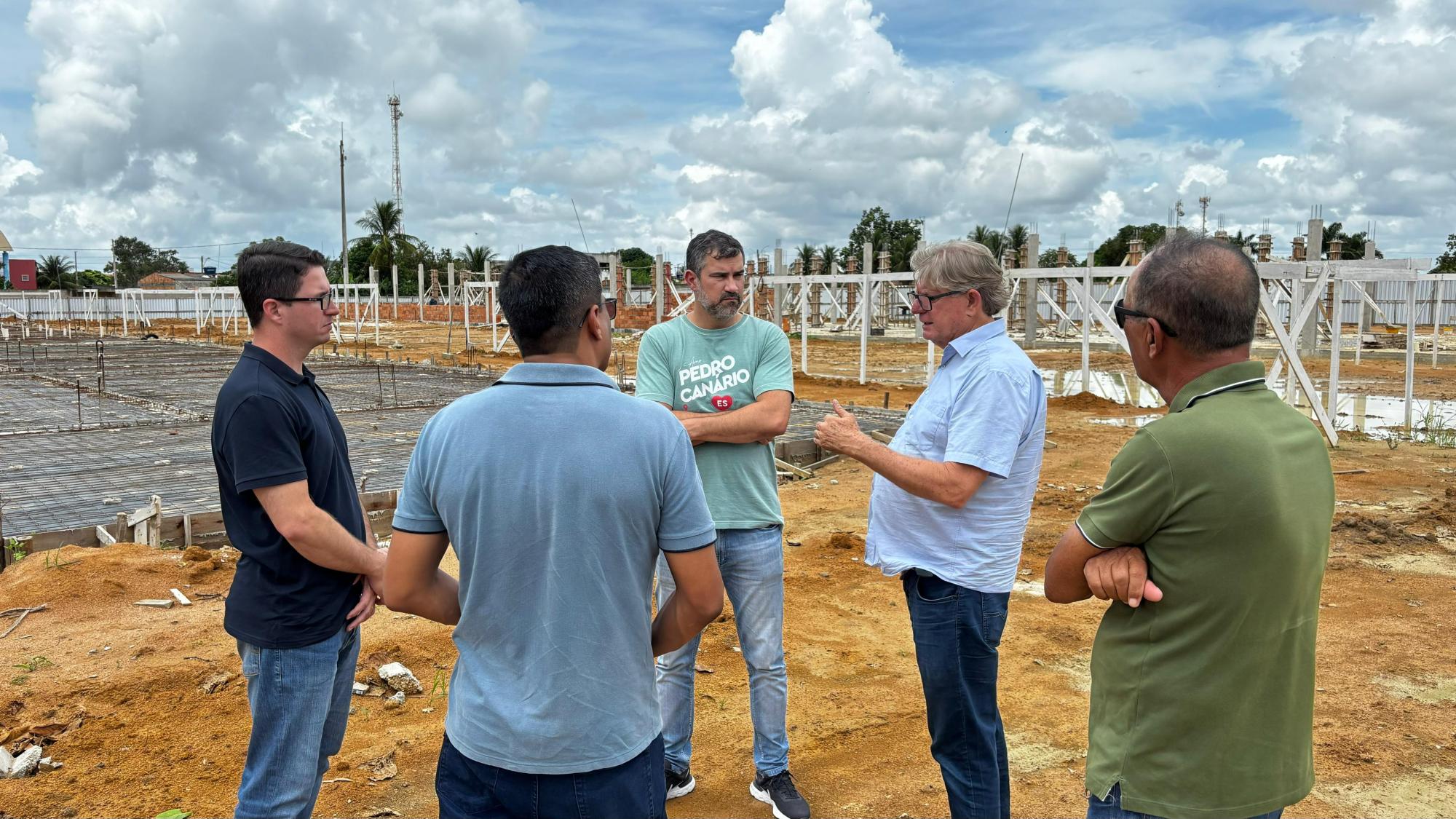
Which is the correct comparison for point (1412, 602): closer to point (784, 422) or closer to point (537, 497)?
point (784, 422)

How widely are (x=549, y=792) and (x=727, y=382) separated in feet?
5.66

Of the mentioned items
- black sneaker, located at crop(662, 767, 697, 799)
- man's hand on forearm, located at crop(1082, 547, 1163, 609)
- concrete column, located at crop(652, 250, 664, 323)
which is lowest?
black sneaker, located at crop(662, 767, 697, 799)

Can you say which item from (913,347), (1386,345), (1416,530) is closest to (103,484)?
(1416,530)

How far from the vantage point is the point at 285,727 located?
2.35 m

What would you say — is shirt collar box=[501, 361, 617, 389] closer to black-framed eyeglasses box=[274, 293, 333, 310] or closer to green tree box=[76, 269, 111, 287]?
black-framed eyeglasses box=[274, 293, 333, 310]

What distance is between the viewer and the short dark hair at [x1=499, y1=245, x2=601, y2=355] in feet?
6.03

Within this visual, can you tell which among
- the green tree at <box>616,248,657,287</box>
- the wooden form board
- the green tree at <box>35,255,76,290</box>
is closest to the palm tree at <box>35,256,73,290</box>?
the green tree at <box>35,255,76,290</box>

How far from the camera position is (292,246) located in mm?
2582

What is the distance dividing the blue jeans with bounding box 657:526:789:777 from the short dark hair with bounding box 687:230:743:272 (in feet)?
3.05

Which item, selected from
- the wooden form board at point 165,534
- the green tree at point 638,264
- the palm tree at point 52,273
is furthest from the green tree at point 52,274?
the wooden form board at point 165,534

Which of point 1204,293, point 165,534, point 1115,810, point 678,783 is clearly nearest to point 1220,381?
point 1204,293

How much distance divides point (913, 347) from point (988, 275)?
1153 inches

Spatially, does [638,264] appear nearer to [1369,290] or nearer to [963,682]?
[1369,290]

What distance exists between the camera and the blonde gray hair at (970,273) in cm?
274
